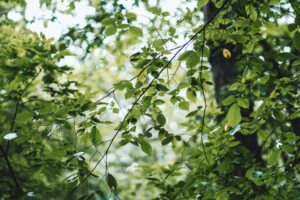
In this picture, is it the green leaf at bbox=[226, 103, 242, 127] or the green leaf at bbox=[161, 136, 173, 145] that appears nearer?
the green leaf at bbox=[226, 103, 242, 127]

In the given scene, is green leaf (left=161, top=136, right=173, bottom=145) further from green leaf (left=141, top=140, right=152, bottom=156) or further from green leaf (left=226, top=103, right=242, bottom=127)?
green leaf (left=226, top=103, right=242, bottom=127)

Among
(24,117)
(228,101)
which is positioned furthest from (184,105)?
(24,117)

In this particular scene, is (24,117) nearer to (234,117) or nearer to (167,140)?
(167,140)

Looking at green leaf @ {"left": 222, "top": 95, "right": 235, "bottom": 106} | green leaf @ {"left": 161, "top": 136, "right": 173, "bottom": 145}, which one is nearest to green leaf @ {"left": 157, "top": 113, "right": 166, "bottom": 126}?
green leaf @ {"left": 161, "top": 136, "right": 173, "bottom": 145}

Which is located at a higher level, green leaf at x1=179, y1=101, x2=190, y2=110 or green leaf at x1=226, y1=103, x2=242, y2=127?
green leaf at x1=179, y1=101, x2=190, y2=110

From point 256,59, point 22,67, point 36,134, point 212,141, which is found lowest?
point 212,141

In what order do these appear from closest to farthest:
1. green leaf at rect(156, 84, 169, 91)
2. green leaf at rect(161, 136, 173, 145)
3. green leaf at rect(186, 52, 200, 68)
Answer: green leaf at rect(186, 52, 200, 68) < green leaf at rect(156, 84, 169, 91) < green leaf at rect(161, 136, 173, 145)

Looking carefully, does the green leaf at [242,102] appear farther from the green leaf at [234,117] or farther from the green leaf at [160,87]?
the green leaf at [160,87]

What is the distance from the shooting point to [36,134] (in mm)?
2207

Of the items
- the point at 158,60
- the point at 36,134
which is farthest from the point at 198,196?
the point at 36,134

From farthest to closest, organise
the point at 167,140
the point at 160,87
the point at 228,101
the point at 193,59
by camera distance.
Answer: the point at 167,140
the point at 160,87
the point at 228,101
the point at 193,59

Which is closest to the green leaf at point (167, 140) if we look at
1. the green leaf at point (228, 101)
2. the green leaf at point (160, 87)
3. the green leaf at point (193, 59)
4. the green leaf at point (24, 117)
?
the green leaf at point (160, 87)

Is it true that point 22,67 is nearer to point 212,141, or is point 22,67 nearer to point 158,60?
point 158,60

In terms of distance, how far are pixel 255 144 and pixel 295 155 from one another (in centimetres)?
140
